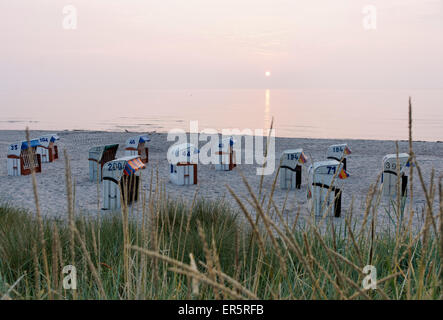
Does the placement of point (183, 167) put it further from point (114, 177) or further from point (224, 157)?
point (114, 177)

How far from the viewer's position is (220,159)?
13859 mm

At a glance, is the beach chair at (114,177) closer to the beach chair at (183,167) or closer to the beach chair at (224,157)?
the beach chair at (183,167)

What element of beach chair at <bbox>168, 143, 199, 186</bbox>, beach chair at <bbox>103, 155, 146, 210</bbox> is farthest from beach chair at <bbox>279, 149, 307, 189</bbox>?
beach chair at <bbox>103, 155, 146, 210</bbox>

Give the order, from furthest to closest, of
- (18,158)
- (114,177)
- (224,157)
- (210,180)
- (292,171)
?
(224,157) < (18,158) < (210,180) < (292,171) < (114,177)

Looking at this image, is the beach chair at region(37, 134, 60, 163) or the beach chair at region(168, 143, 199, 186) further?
the beach chair at region(37, 134, 60, 163)

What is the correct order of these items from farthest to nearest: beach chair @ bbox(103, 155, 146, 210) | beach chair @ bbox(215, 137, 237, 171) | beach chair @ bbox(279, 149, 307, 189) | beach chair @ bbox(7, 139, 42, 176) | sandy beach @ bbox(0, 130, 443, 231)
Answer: beach chair @ bbox(215, 137, 237, 171)
beach chair @ bbox(7, 139, 42, 176)
beach chair @ bbox(279, 149, 307, 189)
sandy beach @ bbox(0, 130, 443, 231)
beach chair @ bbox(103, 155, 146, 210)

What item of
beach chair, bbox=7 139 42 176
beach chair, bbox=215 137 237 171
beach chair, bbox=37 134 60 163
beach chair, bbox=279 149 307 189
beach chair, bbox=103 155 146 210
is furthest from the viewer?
beach chair, bbox=37 134 60 163

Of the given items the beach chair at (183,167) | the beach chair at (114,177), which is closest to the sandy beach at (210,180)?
the beach chair at (183,167)

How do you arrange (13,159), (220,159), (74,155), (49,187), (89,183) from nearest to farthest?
(49,187) < (89,183) < (13,159) < (220,159) < (74,155)

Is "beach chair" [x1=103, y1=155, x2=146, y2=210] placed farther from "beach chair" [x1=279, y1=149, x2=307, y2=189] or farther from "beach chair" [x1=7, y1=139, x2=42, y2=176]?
"beach chair" [x1=7, y1=139, x2=42, y2=176]

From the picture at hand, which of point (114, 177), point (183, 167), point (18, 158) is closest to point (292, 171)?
point (183, 167)
